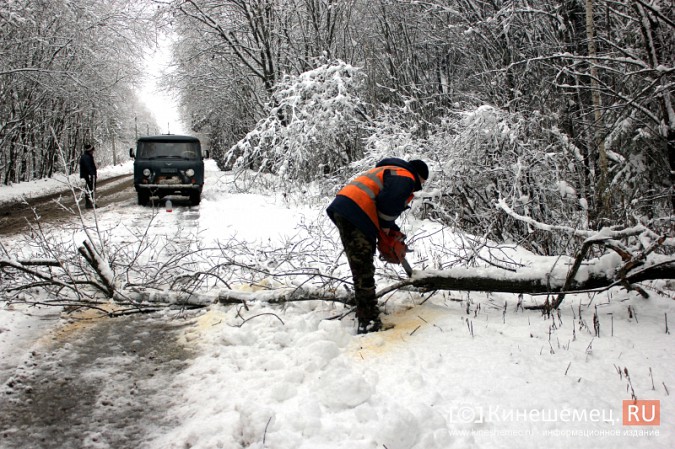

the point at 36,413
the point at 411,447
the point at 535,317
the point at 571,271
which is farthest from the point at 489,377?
the point at 36,413

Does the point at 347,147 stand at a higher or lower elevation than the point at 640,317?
higher

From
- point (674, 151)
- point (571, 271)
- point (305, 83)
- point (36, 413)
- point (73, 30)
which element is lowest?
point (36, 413)

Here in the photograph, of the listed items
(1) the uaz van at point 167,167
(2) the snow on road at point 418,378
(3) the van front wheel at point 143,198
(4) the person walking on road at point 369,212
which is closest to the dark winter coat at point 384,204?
(4) the person walking on road at point 369,212

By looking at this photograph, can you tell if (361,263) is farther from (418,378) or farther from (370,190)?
(418,378)

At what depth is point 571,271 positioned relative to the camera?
370cm

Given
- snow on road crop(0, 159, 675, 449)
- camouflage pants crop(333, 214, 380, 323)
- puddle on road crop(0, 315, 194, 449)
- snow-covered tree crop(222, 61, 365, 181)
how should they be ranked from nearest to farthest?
1. snow on road crop(0, 159, 675, 449)
2. puddle on road crop(0, 315, 194, 449)
3. camouflage pants crop(333, 214, 380, 323)
4. snow-covered tree crop(222, 61, 365, 181)

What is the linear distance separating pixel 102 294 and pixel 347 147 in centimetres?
954

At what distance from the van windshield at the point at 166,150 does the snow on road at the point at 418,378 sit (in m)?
8.88

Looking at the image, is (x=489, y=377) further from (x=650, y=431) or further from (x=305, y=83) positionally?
(x=305, y=83)

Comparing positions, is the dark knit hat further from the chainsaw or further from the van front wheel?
the van front wheel

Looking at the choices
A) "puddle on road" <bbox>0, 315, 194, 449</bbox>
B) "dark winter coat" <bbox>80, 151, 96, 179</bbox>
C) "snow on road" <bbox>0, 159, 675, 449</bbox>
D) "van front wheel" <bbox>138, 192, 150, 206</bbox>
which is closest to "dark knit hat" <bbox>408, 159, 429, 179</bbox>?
"snow on road" <bbox>0, 159, 675, 449</bbox>

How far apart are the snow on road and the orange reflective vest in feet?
3.35

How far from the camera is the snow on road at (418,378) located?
227cm

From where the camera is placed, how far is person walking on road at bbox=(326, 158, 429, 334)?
11.8ft
